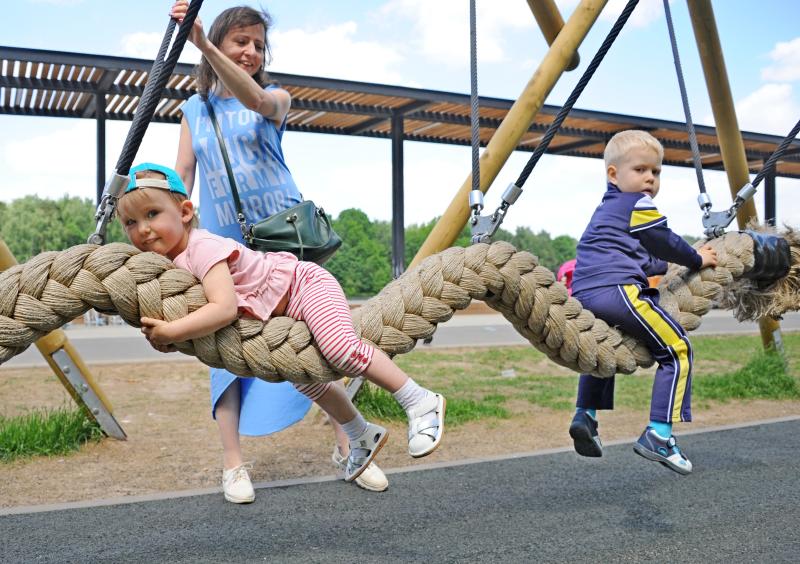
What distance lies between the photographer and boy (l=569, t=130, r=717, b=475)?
9.27 feet

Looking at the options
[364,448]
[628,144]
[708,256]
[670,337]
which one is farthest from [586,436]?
[628,144]

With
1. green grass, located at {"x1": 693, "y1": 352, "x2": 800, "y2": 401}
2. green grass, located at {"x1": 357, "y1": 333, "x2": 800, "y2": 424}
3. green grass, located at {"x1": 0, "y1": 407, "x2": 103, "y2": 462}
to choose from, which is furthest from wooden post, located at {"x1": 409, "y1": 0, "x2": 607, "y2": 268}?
green grass, located at {"x1": 693, "y1": 352, "x2": 800, "y2": 401}

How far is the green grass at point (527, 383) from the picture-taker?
5973 millimetres

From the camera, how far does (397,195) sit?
11.6m

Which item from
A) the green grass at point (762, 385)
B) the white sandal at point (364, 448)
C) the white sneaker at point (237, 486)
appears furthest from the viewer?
the green grass at point (762, 385)

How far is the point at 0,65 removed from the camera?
8578 mm

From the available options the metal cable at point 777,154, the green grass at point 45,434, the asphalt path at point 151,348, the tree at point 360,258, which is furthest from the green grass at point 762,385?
the tree at point 360,258

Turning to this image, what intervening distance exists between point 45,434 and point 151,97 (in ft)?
11.4

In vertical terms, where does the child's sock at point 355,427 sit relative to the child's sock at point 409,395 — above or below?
below

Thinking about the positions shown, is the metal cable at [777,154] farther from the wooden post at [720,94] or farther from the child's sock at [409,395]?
the child's sock at [409,395]

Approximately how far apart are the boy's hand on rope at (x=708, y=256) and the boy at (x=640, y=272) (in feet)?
0.17

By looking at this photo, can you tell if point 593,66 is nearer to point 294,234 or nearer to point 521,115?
point 294,234

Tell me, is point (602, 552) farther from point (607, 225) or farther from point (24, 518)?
point (24, 518)

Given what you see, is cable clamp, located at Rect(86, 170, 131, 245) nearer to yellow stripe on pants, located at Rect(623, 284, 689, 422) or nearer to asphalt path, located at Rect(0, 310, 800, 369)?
yellow stripe on pants, located at Rect(623, 284, 689, 422)
